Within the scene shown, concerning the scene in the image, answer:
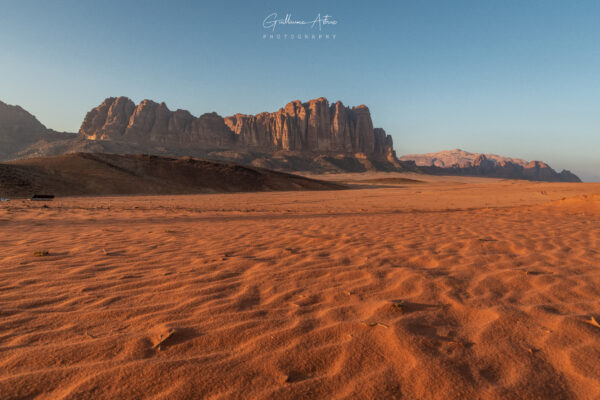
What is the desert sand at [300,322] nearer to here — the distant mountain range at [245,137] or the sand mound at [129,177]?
the sand mound at [129,177]

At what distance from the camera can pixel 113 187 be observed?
90.5ft

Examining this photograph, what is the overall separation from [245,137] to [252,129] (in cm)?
498

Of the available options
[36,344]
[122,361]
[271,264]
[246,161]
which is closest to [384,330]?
[122,361]

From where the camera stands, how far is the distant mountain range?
10006 centimetres

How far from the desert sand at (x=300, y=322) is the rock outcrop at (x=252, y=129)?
118m

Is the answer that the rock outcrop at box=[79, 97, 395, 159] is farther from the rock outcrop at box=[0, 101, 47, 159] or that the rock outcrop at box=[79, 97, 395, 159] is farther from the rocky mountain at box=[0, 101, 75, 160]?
the rock outcrop at box=[0, 101, 47, 159]

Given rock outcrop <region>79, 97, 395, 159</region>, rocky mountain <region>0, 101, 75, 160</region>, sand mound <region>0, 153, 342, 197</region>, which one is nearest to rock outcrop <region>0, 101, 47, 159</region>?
rocky mountain <region>0, 101, 75, 160</region>

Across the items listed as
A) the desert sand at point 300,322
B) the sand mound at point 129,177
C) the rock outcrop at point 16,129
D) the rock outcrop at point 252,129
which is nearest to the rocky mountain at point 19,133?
the rock outcrop at point 16,129

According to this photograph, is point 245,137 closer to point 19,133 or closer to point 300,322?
point 19,133

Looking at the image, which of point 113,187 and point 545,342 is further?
point 113,187

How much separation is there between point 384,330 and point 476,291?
143cm

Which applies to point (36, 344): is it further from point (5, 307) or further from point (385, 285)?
point (385, 285)

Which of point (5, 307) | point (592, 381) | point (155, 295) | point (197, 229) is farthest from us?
point (197, 229)

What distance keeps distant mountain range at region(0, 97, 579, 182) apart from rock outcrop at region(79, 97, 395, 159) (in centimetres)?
33
